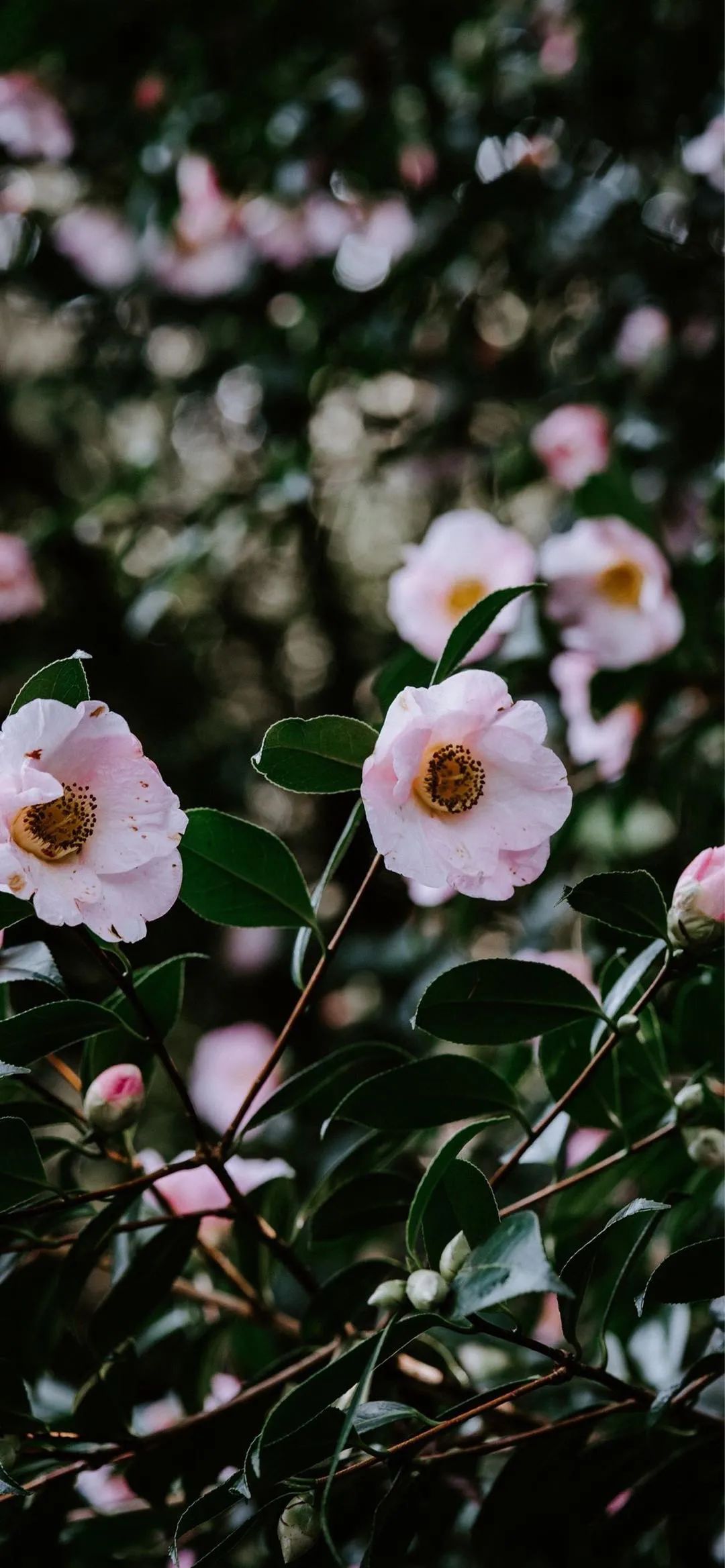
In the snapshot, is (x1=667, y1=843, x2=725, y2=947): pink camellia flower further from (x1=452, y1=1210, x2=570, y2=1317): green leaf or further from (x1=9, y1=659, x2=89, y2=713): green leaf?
(x1=9, y1=659, x2=89, y2=713): green leaf

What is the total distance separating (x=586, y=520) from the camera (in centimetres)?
103

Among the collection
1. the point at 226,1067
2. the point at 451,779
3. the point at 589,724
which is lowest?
the point at 226,1067

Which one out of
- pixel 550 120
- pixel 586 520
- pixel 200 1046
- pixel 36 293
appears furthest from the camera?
pixel 200 1046

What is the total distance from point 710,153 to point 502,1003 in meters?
1.15

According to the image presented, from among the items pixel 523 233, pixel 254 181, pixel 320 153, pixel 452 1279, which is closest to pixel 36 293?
pixel 254 181

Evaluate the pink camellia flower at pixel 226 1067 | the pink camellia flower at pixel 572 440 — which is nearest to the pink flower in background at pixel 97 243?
the pink camellia flower at pixel 572 440

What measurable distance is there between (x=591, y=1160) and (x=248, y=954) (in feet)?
5.42

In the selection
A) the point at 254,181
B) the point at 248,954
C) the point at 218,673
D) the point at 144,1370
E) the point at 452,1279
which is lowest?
the point at 248,954

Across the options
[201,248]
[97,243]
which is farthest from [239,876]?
[97,243]

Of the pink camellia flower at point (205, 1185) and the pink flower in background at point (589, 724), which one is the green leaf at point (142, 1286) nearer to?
the pink camellia flower at point (205, 1185)

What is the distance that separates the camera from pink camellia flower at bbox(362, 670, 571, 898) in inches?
17.4

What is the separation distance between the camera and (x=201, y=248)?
1697mm

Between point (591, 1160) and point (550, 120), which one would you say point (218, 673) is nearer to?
point (550, 120)

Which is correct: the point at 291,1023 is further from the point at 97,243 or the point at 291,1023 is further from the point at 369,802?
the point at 97,243
